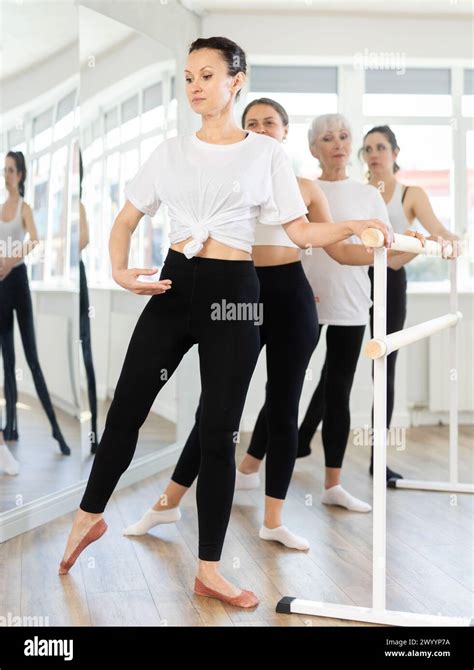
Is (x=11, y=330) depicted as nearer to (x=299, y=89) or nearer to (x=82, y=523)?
(x=82, y=523)

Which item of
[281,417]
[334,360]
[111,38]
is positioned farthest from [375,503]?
[111,38]

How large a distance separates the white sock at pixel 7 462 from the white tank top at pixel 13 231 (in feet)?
1.99

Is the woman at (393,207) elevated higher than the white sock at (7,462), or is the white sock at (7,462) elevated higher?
the woman at (393,207)

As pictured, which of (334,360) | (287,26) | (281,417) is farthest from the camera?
(287,26)

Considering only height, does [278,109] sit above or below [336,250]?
above

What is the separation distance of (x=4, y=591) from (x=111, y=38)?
2147 mm

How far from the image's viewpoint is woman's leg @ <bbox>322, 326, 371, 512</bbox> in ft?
11.4

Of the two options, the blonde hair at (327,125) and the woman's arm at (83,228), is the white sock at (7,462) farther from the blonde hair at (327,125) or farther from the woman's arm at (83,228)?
the blonde hair at (327,125)

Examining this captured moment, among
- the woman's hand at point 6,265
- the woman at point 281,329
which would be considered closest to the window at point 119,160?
the woman's hand at point 6,265

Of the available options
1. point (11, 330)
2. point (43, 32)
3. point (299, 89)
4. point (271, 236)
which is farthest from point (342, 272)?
point (299, 89)

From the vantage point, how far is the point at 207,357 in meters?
2.42

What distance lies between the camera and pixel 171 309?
2.42 meters

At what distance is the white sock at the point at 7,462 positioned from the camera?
3.04 m

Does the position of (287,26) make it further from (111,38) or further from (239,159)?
(239,159)
